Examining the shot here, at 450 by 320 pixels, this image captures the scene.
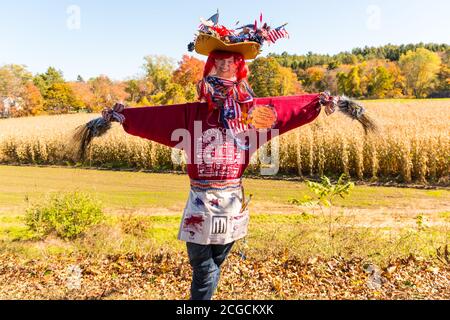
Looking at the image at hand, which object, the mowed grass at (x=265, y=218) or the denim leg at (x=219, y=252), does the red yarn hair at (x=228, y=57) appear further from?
the mowed grass at (x=265, y=218)

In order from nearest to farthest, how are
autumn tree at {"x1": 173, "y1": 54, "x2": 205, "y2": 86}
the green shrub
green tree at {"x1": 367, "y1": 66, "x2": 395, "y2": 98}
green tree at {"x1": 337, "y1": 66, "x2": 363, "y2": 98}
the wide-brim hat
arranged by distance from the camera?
the wide-brim hat < the green shrub < autumn tree at {"x1": 173, "y1": 54, "x2": 205, "y2": 86} < green tree at {"x1": 367, "y1": 66, "x2": 395, "y2": 98} < green tree at {"x1": 337, "y1": 66, "x2": 363, "y2": 98}

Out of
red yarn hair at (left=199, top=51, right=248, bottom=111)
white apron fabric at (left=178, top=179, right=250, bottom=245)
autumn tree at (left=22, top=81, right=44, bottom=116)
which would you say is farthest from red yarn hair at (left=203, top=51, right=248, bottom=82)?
autumn tree at (left=22, top=81, right=44, bottom=116)

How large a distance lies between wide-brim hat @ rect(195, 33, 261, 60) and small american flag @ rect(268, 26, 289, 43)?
0.36 ft

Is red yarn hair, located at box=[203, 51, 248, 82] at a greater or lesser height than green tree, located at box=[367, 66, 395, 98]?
lesser

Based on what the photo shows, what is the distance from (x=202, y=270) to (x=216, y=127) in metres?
0.96

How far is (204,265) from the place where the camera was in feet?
8.23

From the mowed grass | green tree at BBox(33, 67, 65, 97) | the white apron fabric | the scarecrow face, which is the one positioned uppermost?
green tree at BBox(33, 67, 65, 97)

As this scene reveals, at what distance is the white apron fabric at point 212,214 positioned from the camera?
7.93 ft

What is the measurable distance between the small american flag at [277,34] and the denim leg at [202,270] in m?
1.47

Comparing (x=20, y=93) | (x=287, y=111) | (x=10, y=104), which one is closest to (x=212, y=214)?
(x=287, y=111)

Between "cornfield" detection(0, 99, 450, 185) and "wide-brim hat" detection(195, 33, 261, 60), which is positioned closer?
"wide-brim hat" detection(195, 33, 261, 60)

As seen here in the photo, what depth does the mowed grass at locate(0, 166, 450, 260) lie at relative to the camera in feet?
15.1

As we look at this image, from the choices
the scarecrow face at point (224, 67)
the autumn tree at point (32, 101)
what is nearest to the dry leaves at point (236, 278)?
the scarecrow face at point (224, 67)

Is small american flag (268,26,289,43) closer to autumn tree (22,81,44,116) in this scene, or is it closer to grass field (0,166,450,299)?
grass field (0,166,450,299)
